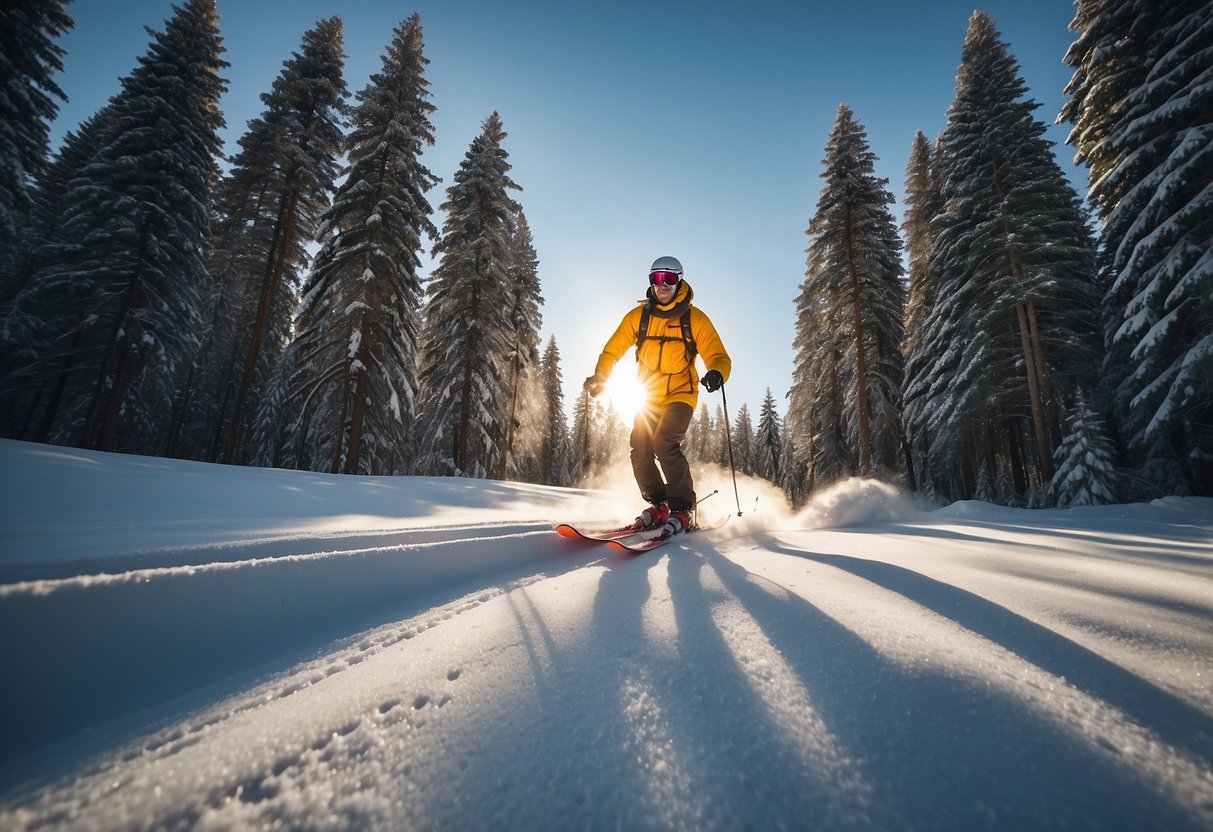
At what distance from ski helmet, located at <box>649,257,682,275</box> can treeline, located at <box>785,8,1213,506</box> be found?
9.96 metres

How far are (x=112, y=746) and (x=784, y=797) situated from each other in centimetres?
114

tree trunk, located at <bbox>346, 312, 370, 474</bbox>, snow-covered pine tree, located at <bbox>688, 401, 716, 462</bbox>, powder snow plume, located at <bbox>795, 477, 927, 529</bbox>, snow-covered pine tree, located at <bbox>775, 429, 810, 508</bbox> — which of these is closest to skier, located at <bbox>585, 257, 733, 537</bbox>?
powder snow plume, located at <bbox>795, 477, 927, 529</bbox>

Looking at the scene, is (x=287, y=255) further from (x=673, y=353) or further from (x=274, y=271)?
(x=673, y=353)

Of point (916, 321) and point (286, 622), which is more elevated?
point (916, 321)

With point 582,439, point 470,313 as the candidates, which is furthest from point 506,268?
point 582,439

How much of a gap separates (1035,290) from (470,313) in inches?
671

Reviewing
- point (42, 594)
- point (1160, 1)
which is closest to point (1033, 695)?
point (42, 594)

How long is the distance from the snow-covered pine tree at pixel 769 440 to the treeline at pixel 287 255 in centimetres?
3248

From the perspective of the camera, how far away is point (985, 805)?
1.98 feet

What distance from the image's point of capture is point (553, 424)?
3641 cm

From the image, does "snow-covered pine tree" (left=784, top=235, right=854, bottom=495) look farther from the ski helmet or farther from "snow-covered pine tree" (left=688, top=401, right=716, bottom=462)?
"snow-covered pine tree" (left=688, top=401, right=716, bottom=462)

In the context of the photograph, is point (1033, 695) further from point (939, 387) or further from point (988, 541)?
point (939, 387)

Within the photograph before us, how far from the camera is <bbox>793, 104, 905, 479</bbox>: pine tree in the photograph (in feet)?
50.3

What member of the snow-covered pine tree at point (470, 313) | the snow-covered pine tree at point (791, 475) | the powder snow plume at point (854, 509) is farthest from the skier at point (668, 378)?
the snow-covered pine tree at point (791, 475)
